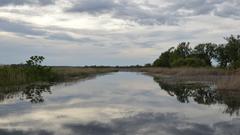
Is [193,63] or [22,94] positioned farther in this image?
[193,63]

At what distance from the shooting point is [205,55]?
280 feet

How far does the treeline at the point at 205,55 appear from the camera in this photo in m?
64.9

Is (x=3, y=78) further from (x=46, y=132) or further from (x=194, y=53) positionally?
(x=194, y=53)

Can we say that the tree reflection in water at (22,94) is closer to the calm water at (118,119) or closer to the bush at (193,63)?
the calm water at (118,119)

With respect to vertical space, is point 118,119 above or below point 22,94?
below

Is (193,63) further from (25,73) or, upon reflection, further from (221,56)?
(25,73)

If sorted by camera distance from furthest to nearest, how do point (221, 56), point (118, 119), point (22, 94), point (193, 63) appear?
point (221, 56) < point (193, 63) < point (22, 94) < point (118, 119)

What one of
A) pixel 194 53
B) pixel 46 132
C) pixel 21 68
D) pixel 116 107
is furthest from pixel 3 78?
pixel 194 53

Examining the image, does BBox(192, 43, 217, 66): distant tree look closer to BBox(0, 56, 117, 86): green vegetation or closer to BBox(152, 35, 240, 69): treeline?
BBox(152, 35, 240, 69): treeline

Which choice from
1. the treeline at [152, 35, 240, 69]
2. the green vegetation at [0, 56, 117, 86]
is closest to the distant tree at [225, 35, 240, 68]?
the treeline at [152, 35, 240, 69]

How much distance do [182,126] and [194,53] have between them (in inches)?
3084

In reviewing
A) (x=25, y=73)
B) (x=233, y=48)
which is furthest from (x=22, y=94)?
(x=233, y=48)

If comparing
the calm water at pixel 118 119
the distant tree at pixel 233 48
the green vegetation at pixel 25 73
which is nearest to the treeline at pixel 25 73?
the green vegetation at pixel 25 73

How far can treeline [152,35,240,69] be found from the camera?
64.9m
